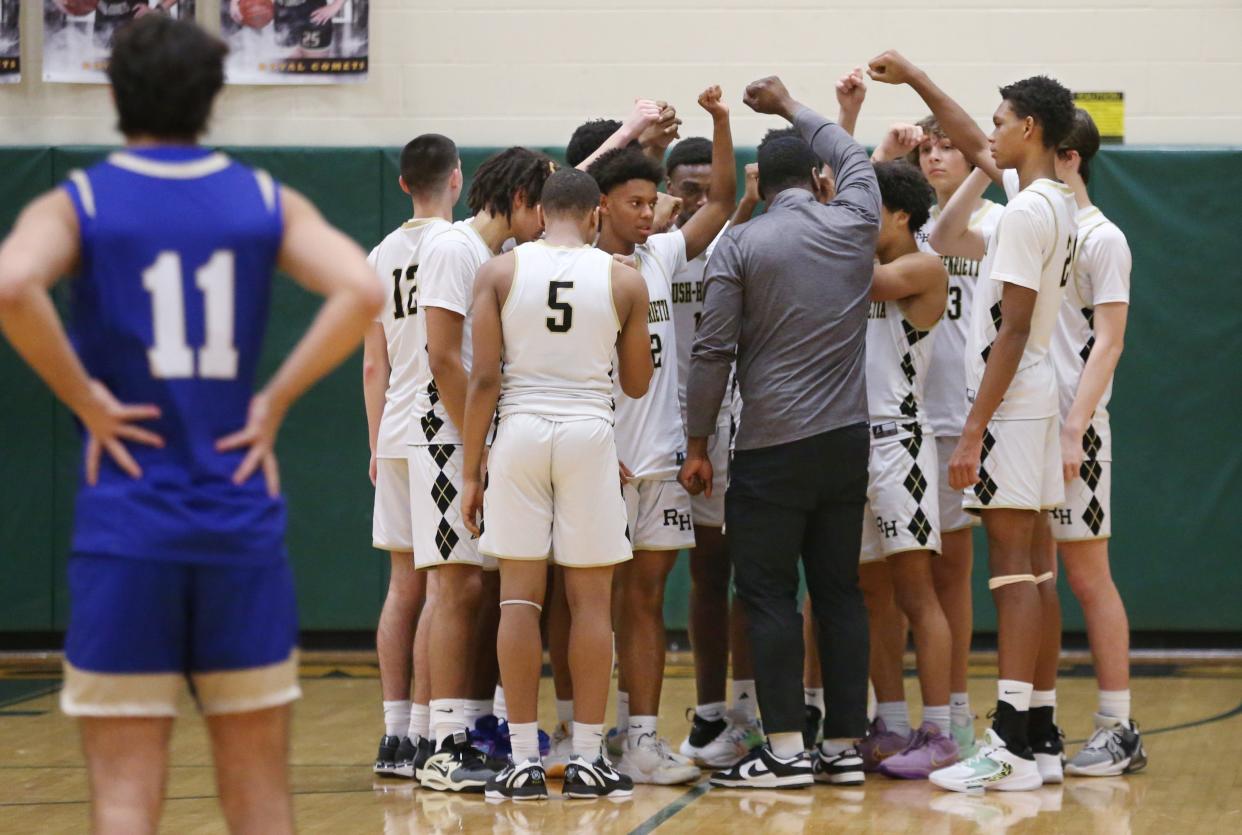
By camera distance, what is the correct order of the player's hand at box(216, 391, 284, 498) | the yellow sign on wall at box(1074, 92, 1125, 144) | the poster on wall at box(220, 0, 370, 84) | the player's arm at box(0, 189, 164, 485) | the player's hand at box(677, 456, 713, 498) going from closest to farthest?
the player's arm at box(0, 189, 164, 485)
the player's hand at box(216, 391, 284, 498)
the player's hand at box(677, 456, 713, 498)
the yellow sign on wall at box(1074, 92, 1125, 144)
the poster on wall at box(220, 0, 370, 84)

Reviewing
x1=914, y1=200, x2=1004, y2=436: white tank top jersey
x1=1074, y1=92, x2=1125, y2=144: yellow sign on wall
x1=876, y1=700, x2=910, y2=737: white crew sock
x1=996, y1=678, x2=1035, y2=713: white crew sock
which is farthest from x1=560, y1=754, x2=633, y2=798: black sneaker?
x1=1074, y1=92, x2=1125, y2=144: yellow sign on wall

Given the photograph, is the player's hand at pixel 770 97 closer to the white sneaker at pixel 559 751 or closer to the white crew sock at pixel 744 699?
the white crew sock at pixel 744 699

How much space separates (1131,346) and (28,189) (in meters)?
5.84

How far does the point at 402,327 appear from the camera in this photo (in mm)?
5414

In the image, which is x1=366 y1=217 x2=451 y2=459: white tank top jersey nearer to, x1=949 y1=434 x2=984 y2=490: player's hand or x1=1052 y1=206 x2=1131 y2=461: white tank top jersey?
x1=949 y1=434 x2=984 y2=490: player's hand

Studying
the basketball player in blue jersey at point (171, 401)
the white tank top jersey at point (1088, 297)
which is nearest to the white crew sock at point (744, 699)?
the white tank top jersey at point (1088, 297)

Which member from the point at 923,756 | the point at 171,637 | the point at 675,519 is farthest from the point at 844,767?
the point at 171,637

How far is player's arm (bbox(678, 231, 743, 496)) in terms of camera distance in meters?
5.00

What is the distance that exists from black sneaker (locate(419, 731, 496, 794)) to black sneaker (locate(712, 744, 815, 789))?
0.78m

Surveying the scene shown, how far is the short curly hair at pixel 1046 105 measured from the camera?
4.97m

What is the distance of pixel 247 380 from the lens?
8.63 feet

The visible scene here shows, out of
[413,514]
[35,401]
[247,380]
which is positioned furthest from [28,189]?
[247,380]

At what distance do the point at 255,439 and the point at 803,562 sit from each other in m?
2.66

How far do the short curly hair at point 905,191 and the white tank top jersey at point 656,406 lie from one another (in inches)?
31.0
